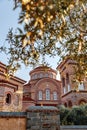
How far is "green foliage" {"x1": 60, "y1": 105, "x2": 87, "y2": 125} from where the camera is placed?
15.5m

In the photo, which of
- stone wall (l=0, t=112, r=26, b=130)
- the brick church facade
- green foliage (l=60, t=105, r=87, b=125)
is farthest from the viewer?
the brick church facade

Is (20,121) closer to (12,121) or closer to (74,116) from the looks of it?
(12,121)

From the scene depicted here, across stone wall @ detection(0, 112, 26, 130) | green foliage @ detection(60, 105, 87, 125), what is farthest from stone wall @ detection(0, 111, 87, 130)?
green foliage @ detection(60, 105, 87, 125)

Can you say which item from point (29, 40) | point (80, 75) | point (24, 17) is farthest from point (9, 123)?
point (24, 17)

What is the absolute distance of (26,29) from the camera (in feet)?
12.7

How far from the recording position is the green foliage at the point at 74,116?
611 inches

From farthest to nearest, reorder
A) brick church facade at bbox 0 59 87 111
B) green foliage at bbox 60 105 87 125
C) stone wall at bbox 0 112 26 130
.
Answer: brick church facade at bbox 0 59 87 111
green foliage at bbox 60 105 87 125
stone wall at bbox 0 112 26 130

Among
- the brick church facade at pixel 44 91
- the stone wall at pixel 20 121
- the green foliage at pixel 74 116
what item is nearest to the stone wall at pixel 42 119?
the stone wall at pixel 20 121

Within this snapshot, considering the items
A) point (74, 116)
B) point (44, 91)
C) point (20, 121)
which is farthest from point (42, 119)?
point (44, 91)

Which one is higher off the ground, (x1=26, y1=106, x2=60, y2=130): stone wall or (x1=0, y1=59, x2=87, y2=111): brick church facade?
(x1=0, y1=59, x2=87, y2=111): brick church facade

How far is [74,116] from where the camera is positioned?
15953 mm

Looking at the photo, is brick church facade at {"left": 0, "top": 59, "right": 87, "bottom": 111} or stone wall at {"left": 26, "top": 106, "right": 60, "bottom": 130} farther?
brick church facade at {"left": 0, "top": 59, "right": 87, "bottom": 111}

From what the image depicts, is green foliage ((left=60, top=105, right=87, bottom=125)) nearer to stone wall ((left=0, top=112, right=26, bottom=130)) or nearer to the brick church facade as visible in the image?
the brick church facade

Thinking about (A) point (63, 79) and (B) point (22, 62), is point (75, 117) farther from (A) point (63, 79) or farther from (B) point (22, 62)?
→ (A) point (63, 79)
